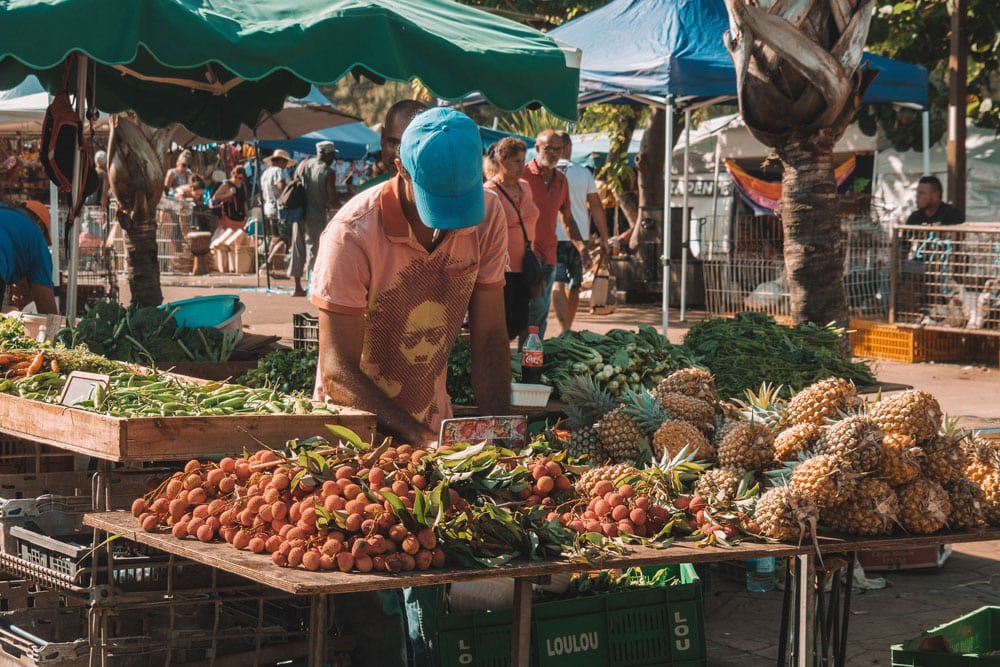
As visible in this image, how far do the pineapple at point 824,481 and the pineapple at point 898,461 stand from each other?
135mm

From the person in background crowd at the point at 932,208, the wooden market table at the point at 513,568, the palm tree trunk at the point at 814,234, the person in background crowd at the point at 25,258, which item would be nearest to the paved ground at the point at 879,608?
the wooden market table at the point at 513,568

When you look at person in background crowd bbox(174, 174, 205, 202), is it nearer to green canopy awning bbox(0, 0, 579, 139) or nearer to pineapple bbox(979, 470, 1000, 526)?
green canopy awning bbox(0, 0, 579, 139)

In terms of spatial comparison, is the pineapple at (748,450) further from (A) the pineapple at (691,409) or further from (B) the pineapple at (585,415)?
(B) the pineapple at (585,415)

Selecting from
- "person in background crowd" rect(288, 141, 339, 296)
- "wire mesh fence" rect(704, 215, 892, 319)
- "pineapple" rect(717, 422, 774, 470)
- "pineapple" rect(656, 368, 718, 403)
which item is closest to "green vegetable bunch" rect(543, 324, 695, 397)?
"pineapple" rect(656, 368, 718, 403)

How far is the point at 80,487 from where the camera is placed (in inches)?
209

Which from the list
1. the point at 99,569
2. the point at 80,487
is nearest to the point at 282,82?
the point at 80,487

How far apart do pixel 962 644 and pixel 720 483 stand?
1.04 m

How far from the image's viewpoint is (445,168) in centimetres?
400

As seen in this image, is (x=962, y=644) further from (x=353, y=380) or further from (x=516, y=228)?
(x=516, y=228)

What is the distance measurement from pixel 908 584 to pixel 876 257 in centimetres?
798

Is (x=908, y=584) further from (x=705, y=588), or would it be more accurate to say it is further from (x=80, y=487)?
(x=80, y=487)

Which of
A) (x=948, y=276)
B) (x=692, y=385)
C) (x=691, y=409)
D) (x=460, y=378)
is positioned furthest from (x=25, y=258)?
(x=948, y=276)

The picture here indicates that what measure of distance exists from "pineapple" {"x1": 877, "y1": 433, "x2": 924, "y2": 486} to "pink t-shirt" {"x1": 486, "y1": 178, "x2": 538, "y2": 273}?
5.05 m

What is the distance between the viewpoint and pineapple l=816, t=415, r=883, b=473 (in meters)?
4.16
